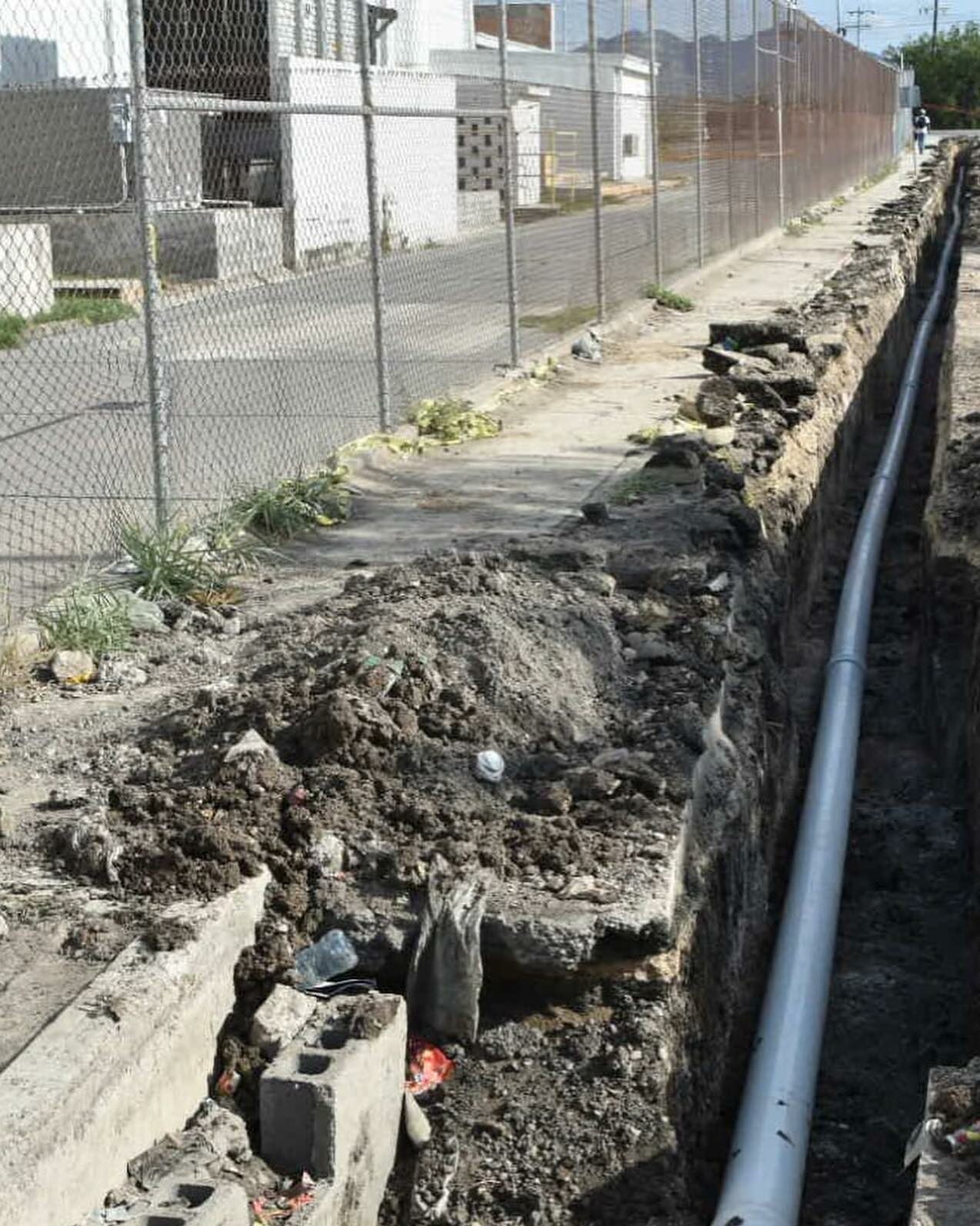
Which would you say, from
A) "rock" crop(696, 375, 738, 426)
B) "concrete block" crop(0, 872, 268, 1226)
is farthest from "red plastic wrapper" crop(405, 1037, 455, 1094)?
"rock" crop(696, 375, 738, 426)

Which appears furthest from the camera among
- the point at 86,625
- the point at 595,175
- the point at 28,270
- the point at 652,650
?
the point at 28,270

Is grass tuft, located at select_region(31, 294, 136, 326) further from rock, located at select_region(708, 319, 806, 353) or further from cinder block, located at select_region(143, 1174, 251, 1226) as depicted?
cinder block, located at select_region(143, 1174, 251, 1226)

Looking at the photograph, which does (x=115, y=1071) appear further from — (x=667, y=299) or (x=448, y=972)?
(x=667, y=299)

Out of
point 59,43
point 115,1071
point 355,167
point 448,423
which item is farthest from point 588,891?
point 355,167

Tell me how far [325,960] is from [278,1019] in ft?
0.92

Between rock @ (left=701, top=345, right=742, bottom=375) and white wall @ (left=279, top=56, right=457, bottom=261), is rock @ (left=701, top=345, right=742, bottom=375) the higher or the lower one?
the lower one

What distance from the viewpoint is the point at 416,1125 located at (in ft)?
12.4

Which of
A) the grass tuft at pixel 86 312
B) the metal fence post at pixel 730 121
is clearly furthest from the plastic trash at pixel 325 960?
the metal fence post at pixel 730 121

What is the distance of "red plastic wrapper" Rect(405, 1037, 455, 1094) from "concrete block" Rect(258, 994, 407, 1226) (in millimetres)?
147

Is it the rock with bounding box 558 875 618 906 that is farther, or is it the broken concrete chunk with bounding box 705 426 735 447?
the broken concrete chunk with bounding box 705 426 735 447

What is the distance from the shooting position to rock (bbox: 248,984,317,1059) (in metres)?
3.77

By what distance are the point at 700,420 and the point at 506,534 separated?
9.59ft

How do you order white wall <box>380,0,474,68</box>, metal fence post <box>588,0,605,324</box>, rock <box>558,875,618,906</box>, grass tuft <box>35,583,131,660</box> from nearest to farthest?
1. rock <box>558,875,618,906</box>
2. grass tuft <box>35,583,131,660</box>
3. metal fence post <box>588,0,605,324</box>
4. white wall <box>380,0,474,68</box>

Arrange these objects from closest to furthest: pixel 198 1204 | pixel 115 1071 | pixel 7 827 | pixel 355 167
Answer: pixel 198 1204 < pixel 115 1071 < pixel 7 827 < pixel 355 167
